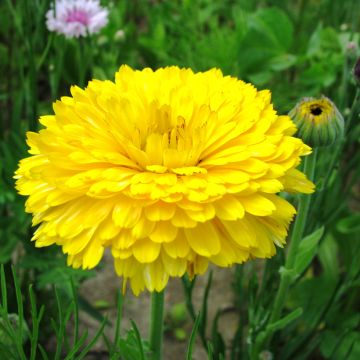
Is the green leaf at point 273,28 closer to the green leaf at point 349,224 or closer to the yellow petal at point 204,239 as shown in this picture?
the green leaf at point 349,224

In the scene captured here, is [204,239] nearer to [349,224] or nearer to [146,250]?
[146,250]

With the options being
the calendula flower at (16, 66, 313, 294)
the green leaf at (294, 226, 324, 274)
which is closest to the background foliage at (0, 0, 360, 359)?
the green leaf at (294, 226, 324, 274)

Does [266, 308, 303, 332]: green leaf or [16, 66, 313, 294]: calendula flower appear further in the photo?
[266, 308, 303, 332]: green leaf

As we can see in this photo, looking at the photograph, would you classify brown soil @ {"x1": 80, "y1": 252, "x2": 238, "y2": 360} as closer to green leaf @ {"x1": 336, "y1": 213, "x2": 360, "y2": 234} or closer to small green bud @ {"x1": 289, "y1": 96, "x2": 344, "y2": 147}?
green leaf @ {"x1": 336, "y1": 213, "x2": 360, "y2": 234}

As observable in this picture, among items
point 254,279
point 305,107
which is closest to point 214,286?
point 254,279

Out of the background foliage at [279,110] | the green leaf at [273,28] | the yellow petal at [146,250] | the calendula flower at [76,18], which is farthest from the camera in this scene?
the green leaf at [273,28]

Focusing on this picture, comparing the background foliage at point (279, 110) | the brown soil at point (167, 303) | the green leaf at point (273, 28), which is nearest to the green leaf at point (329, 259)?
the background foliage at point (279, 110)

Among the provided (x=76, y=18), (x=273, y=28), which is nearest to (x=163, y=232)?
(x=76, y=18)
